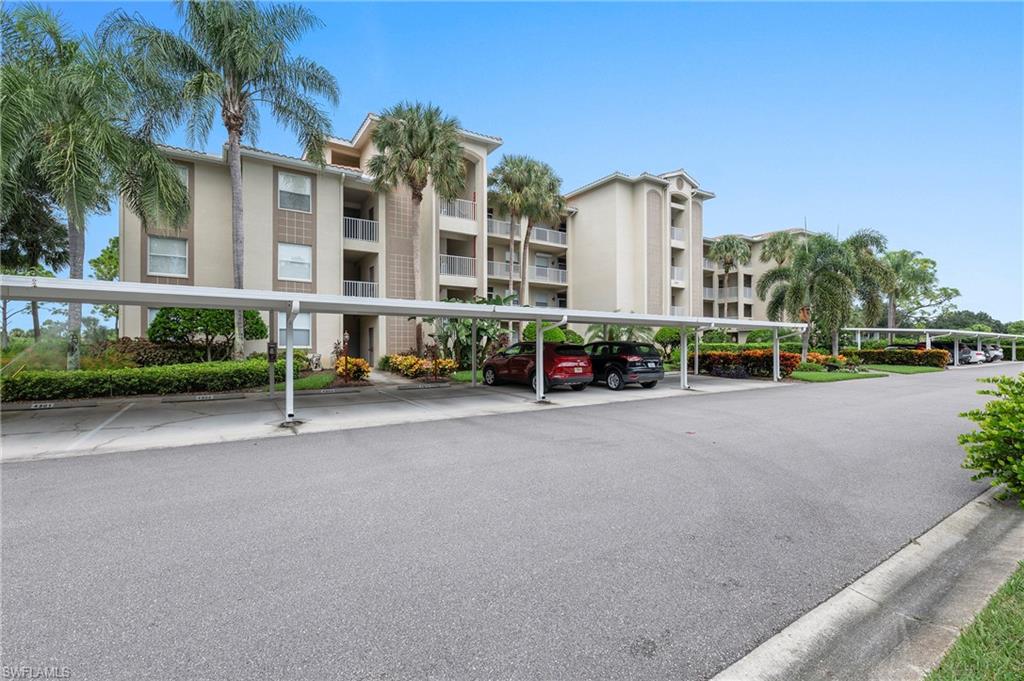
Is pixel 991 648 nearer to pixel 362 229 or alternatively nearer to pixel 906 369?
pixel 362 229

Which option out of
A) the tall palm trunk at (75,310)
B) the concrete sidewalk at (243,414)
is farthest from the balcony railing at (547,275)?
the tall palm trunk at (75,310)

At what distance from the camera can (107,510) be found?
4543mm

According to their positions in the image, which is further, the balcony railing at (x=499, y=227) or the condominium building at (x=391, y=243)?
the balcony railing at (x=499, y=227)

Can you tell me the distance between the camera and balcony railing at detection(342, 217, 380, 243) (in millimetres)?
22297

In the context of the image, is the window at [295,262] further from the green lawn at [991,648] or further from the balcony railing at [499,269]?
the green lawn at [991,648]

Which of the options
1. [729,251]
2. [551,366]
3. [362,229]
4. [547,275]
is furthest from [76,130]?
[729,251]

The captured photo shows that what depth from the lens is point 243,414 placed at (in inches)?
414

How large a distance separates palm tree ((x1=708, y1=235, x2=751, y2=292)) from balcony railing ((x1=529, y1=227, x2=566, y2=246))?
15245mm

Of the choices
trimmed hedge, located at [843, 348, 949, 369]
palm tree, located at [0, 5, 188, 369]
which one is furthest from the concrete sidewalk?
trimmed hedge, located at [843, 348, 949, 369]

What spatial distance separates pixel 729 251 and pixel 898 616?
131 ft

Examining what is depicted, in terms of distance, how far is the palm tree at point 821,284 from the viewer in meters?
23.0

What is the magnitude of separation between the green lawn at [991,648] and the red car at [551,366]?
11.0m

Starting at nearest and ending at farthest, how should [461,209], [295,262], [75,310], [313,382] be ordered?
[75,310] < [313,382] < [295,262] < [461,209]

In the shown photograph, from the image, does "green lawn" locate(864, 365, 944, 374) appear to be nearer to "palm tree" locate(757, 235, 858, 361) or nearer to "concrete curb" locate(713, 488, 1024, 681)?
"palm tree" locate(757, 235, 858, 361)
